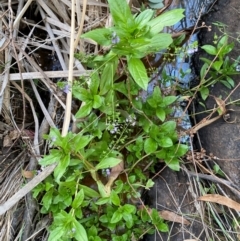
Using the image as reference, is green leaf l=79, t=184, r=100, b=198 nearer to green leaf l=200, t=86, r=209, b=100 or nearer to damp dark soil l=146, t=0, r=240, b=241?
damp dark soil l=146, t=0, r=240, b=241

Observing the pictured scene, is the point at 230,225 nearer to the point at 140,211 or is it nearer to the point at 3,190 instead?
the point at 140,211

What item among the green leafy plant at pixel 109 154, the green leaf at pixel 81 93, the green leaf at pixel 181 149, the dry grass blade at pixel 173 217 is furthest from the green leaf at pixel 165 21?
the dry grass blade at pixel 173 217

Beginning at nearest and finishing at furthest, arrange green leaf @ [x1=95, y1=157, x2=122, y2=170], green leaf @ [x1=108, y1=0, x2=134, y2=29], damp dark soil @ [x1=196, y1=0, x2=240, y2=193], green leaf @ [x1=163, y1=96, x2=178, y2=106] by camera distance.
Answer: green leaf @ [x1=108, y1=0, x2=134, y2=29] → green leaf @ [x1=95, y1=157, x2=122, y2=170] → green leaf @ [x1=163, y1=96, x2=178, y2=106] → damp dark soil @ [x1=196, y1=0, x2=240, y2=193]

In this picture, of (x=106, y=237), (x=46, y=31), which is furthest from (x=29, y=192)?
(x=46, y=31)

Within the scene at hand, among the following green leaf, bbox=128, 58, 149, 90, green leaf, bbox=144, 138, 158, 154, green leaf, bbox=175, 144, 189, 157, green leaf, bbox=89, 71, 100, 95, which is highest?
green leaf, bbox=128, 58, 149, 90

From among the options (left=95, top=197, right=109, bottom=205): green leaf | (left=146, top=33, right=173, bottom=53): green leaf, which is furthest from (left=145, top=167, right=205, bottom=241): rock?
(left=146, top=33, right=173, bottom=53): green leaf

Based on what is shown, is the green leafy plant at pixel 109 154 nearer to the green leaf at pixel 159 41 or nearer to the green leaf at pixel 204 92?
the green leaf at pixel 159 41

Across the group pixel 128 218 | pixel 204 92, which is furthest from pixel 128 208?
pixel 204 92
